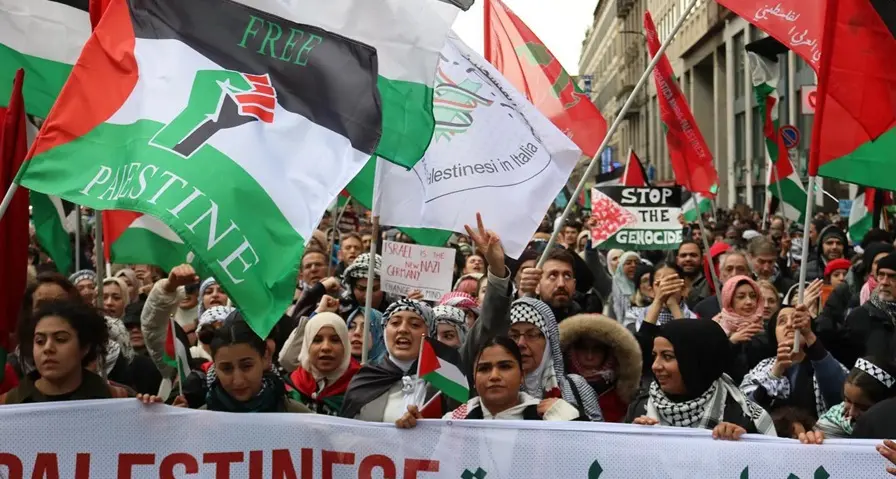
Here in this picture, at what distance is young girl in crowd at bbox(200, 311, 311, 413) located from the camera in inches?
192

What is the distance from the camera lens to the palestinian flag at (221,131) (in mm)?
4270

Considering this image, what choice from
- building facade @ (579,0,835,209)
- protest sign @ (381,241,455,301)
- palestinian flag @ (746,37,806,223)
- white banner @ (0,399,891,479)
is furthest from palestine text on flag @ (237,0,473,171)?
building facade @ (579,0,835,209)

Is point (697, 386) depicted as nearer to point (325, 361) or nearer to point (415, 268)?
point (325, 361)

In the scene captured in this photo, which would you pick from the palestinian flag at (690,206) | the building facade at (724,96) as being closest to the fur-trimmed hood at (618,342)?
the palestinian flag at (690,206)

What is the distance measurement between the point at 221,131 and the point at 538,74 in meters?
5.78

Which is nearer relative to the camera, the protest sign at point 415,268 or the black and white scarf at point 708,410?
the black and white scarf at point 708,410

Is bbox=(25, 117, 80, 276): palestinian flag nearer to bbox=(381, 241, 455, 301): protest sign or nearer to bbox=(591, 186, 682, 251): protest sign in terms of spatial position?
bbox=(381, 241, 455, 301): protest sign

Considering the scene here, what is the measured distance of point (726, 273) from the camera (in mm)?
9008

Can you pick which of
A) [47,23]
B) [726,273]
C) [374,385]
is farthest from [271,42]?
[726,273]

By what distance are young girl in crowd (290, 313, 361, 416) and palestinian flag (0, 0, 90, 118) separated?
1.69 meters

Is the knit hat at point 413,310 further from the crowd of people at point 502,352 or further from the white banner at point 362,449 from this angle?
the white banner at point 362,449

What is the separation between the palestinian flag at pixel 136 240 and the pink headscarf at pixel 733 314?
3108 millimetres

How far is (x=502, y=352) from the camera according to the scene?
4969 mm

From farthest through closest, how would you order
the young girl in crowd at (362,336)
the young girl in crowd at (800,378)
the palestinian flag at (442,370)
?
the young girl in crowd at (362,336) → the young girl in crowd at (800,378) → the palestinian flag at (442,370)
